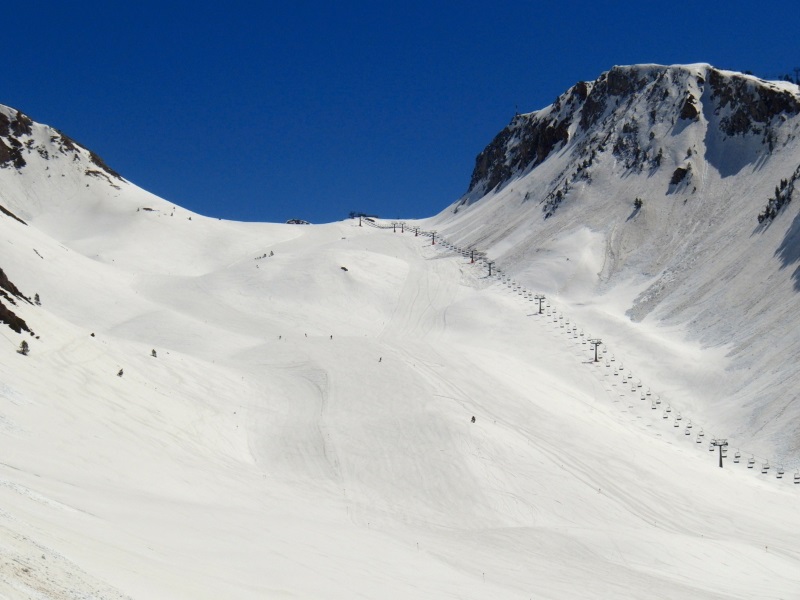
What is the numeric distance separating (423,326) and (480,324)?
157 inches

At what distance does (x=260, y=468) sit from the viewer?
1094 inches

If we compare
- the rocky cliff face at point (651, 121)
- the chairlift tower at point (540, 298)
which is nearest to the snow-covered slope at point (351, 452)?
the chairlift tower at point (540, 298)

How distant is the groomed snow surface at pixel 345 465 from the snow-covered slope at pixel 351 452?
103 mm

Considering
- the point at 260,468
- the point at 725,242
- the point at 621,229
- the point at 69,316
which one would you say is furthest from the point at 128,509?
the point at 621,229

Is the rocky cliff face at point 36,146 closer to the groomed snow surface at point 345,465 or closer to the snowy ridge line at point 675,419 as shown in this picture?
the groomed snow surface at point 345,465

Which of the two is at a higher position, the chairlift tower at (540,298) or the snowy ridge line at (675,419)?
the chairlift tower at (540,298)

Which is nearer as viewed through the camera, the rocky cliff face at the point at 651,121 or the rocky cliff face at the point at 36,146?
the rocky cliff face at the point at 651,121

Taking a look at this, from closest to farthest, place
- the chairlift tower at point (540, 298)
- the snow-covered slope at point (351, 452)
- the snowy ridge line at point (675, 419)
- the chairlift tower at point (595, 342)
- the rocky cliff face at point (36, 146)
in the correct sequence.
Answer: the snow-covered slope at point (351, 452) < the snowy ridge line at point (675, 419) < the chairlift tower at point (595, 342) < the chairlift tower at point (540, 298) < the rocky cliff face at point (36, 146)

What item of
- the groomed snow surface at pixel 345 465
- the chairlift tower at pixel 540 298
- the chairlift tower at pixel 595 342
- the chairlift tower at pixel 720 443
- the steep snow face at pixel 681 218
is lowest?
the groomed snow surface at pixel 345 465

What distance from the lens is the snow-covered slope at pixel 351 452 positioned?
15203 mm

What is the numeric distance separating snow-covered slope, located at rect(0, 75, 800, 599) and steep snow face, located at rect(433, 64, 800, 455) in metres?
2.46

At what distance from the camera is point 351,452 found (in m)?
30.4

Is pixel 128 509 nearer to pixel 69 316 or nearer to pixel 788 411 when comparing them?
pixel 788 411

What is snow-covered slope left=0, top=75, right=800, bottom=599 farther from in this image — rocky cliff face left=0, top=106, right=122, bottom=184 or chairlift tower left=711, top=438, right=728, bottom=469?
rocky cliff face left=0, top=106, right=122, bottom=184
